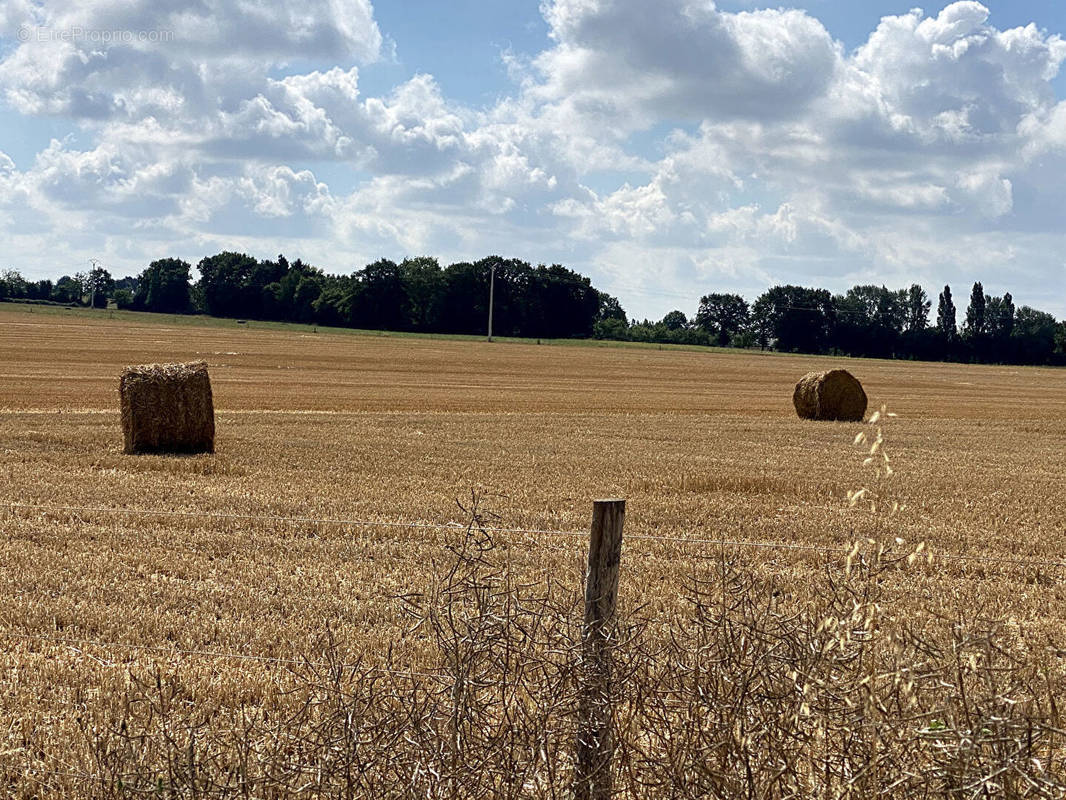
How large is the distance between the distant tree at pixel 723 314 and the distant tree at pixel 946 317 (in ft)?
92.4

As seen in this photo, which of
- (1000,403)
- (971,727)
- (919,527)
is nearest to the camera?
(971,727)

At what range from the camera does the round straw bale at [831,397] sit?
92.0 feet

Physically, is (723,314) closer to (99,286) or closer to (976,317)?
(976,317)

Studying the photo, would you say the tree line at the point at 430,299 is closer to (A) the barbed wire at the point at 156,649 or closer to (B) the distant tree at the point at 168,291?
(B) the distant tree at the point at 168,291

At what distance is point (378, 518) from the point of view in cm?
1138

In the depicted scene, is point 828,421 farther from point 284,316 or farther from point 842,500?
point 284,316

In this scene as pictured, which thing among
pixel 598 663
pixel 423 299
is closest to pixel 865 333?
pixel 423 299

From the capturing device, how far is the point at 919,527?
12.0 m

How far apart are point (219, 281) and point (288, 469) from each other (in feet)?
465

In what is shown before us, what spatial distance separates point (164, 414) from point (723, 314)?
148 metres

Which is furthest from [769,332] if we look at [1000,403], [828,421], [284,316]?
[828,421]

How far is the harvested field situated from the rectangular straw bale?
426mm

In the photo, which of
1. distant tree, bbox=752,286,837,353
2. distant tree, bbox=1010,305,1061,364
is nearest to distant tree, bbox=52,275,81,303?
distant tree, bbox=752,286,837,353

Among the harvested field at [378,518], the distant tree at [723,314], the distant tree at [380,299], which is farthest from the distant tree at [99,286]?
the harvested field at [378,518]
